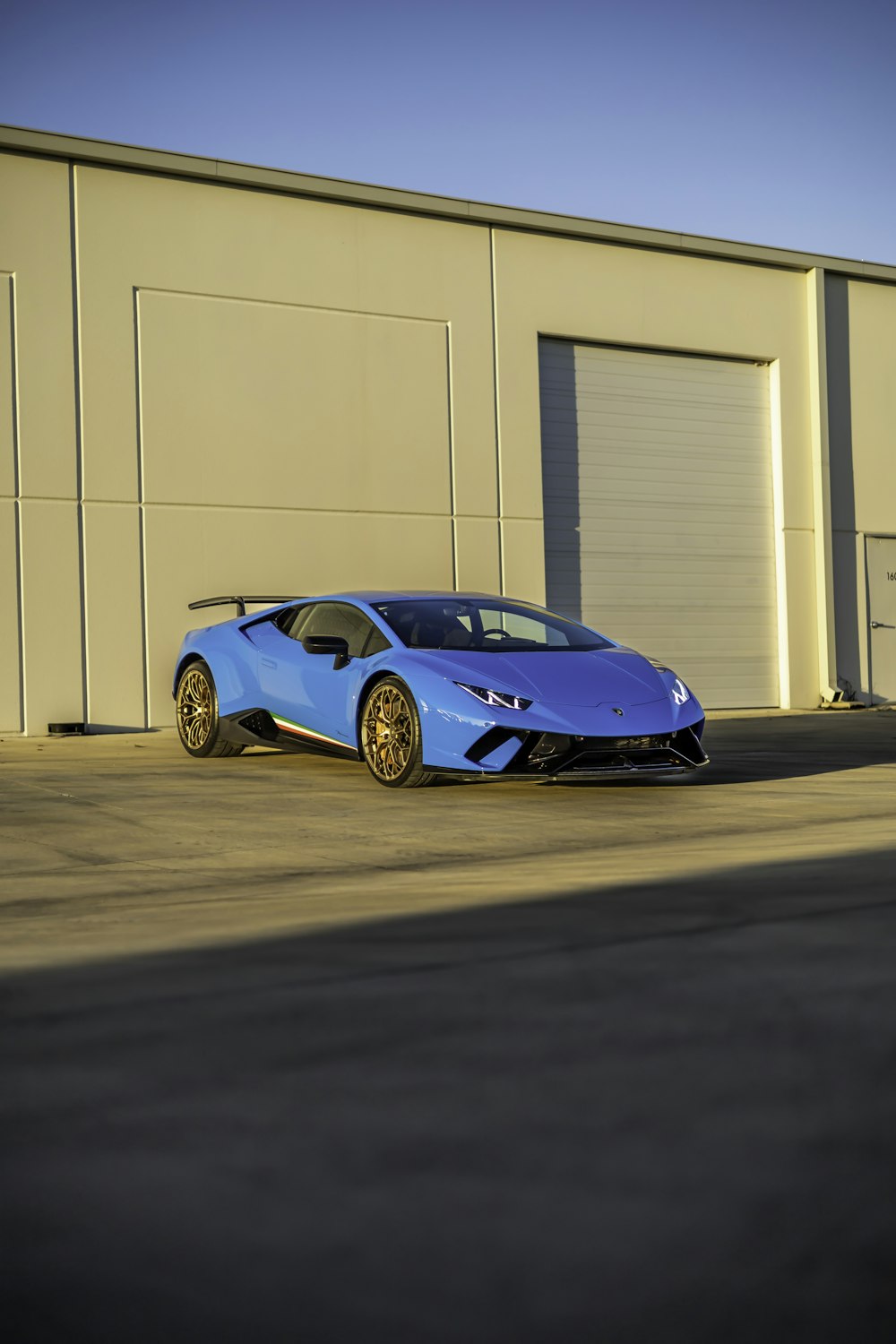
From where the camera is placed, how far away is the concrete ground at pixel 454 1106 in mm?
1496

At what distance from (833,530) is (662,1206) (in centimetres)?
1836

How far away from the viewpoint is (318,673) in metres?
8.35

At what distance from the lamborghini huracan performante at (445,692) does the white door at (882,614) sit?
11.7m

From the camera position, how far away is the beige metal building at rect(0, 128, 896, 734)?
14.0 metres

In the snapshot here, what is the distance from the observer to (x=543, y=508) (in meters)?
16.7

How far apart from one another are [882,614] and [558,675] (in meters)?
13.3

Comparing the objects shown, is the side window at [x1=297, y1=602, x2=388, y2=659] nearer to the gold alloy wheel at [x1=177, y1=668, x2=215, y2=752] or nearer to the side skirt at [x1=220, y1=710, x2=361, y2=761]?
the side skirt at [x1=220, y1=710, x2=361, y2=761]

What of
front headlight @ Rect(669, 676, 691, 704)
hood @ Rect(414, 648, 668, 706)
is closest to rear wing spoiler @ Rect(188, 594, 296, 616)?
hood @ Rect(414, 648, 668, 706)

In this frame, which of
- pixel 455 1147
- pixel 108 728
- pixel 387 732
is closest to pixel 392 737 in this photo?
pixel 387 732

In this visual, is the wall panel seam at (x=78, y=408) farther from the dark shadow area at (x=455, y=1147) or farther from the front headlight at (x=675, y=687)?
the dark shadow area at (x=455, y=1147)

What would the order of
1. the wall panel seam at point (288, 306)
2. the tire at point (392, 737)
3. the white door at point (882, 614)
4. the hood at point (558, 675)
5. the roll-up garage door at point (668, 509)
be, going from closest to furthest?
the hood at point (558, 675), the tire at point (392, 737), the wall panel seam at point (288, 306), the roll-up garage door at point (668, 509), the white door at point (882, 614)

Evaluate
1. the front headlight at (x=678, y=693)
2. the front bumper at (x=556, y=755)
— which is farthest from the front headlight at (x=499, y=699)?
the front headlight at (x=678, y=693)

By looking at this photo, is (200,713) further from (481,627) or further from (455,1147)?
(455,1147)

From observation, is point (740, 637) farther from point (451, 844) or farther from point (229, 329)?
point (451, 844)
